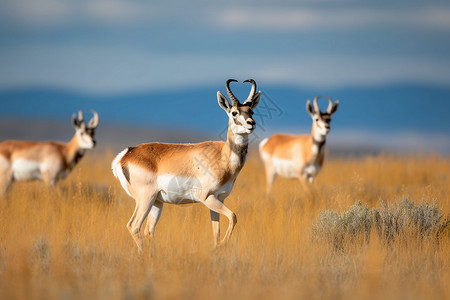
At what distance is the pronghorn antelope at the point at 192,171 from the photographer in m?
6.84

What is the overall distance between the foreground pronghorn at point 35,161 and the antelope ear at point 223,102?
6.84 meters

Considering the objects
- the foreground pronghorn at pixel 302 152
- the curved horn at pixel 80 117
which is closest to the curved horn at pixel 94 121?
the curved horn at pixel 80 117

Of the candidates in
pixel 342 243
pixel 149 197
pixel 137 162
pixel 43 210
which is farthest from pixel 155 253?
pixel 43 210

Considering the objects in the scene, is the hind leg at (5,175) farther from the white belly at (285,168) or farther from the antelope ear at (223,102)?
the antelope ear at (223,102)

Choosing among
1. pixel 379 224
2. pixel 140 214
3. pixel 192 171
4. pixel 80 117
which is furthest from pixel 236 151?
pixel 80 117

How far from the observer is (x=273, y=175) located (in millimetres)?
14414

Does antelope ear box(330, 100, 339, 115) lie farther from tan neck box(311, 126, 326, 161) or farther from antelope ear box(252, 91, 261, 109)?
antelope ear box(252, 91, 261, 109)

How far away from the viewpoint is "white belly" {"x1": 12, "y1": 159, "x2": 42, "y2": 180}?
12.2m

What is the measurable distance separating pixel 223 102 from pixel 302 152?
22.0ft

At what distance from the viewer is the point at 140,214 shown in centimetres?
690

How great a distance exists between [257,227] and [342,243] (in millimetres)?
1535

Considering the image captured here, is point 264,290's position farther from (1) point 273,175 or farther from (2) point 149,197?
(1) point 273,175

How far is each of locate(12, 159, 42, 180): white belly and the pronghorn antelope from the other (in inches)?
234

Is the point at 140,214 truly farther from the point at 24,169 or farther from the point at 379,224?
the point at 24,169
